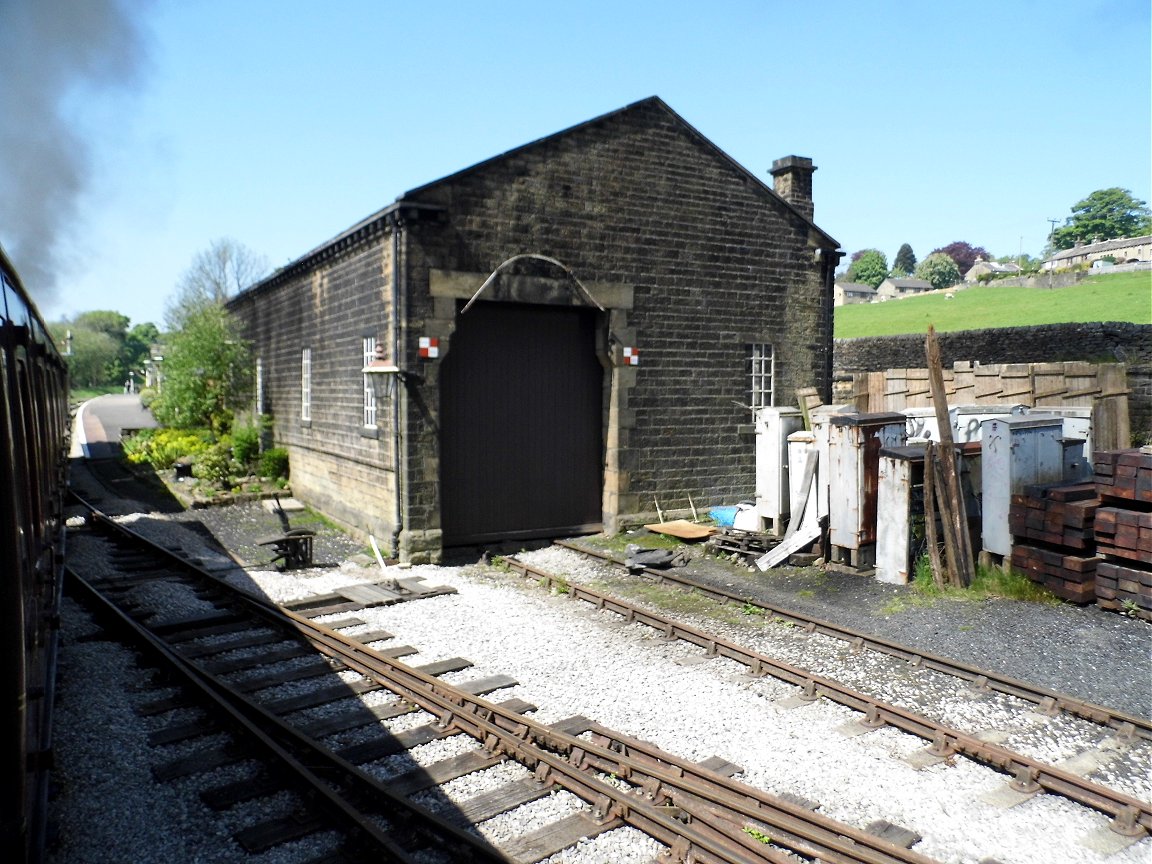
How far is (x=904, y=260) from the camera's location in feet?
431

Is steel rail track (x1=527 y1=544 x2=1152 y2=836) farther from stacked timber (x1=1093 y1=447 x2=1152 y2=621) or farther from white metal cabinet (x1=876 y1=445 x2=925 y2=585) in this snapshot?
stacked timber (x1=1093 y1=447 x2=1152 y2=621)

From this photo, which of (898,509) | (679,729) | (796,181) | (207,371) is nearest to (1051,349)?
(796,181)

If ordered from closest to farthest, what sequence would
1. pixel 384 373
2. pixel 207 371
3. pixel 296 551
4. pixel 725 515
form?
pixel 296 551
pixel 384 373
pixel 725 515
pixel 207 371

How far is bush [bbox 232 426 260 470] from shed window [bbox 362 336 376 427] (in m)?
6.98

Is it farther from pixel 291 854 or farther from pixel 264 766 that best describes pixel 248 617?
pixel 291 854

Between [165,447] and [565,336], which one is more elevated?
[565,336]

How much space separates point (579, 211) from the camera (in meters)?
13.2

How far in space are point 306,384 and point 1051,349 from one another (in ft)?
62.9

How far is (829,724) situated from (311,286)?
1287cm

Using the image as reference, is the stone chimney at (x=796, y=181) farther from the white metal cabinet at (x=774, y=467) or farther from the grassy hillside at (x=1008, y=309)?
the grassy hillside at (x=1008, y=309)

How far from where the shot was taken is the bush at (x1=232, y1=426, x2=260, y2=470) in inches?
758

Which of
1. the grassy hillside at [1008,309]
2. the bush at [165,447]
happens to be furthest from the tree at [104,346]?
the grassy hillside at [1008,309]

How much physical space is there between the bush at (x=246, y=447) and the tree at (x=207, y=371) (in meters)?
2.49

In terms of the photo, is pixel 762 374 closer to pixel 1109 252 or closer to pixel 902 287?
pixel 1109 252
